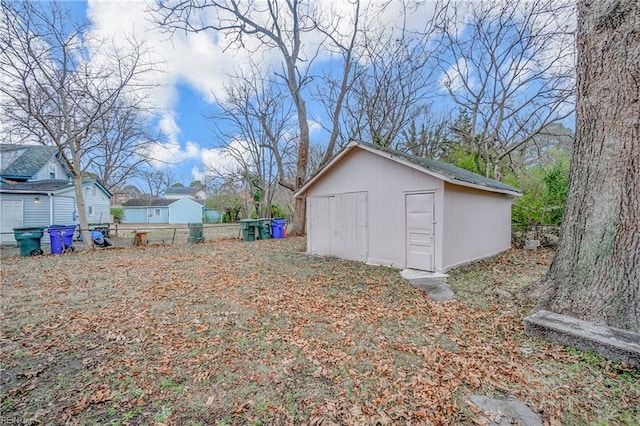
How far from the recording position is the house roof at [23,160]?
15.6m

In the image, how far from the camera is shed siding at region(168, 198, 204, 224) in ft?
114

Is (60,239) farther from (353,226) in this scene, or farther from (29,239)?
(353,226)

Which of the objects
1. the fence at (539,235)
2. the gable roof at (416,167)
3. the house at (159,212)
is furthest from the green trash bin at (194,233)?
the house at (159,212)

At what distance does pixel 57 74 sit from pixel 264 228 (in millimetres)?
9505

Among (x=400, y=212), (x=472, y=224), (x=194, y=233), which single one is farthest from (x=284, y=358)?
(x=194, y=233)

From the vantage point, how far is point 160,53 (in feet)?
35.0

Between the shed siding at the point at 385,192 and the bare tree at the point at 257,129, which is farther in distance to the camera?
the bare tree at the point at 257,129

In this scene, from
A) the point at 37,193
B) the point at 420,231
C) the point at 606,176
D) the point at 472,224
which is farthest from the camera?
the point at 37,193

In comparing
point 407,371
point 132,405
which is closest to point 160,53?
point 132,405

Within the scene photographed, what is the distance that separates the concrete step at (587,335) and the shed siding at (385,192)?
323cm

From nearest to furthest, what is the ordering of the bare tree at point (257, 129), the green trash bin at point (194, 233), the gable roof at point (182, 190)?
the green trash bin at point (194, 233) < the bare tree at point (257, 129) < the gable roof at point (182, 190)

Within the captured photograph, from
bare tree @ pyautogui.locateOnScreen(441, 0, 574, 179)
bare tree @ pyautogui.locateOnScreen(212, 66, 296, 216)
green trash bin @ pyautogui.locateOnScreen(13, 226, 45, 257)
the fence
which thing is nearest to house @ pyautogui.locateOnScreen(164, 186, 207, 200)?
bare tree @ pyautogui.locateOnScreen(212, 66, 296, 216)

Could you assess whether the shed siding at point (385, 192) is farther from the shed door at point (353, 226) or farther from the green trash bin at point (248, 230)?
the green trash bin at point (248, 230)

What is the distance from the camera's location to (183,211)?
1380 inches
